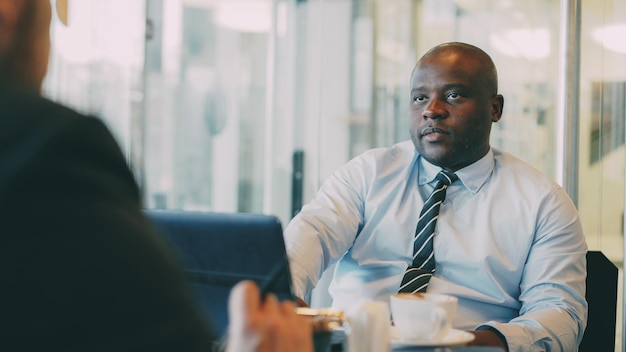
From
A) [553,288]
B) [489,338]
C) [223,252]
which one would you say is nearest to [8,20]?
[223,252]

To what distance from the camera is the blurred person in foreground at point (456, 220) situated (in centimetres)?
183

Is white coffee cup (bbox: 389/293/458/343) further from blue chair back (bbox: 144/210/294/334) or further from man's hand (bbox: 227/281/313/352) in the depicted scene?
man's hand (bbox: 227/281/313/352)

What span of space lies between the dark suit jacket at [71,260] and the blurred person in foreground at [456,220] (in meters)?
1.25

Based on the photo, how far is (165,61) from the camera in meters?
4.70

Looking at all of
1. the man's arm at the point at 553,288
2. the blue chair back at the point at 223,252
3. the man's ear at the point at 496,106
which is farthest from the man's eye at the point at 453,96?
the blue chair back at the point at 223,252

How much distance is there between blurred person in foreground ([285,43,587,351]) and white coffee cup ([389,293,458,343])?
1.97ft

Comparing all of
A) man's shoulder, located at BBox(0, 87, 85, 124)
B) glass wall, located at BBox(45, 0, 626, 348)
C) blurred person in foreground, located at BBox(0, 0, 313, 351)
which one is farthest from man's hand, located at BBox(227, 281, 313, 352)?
glass wall, located at BBox(45, 0, 626, 348)

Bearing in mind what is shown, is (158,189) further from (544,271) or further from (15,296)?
(15,296)

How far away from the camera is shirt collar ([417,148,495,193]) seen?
201 centimetres

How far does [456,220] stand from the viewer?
1.96 meters

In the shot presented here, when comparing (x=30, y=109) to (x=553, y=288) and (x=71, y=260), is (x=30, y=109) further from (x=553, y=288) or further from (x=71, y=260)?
(x=553, y=288)

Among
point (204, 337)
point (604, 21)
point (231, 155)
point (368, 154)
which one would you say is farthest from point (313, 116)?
point (204, 337)

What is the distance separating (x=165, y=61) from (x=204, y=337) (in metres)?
4.36

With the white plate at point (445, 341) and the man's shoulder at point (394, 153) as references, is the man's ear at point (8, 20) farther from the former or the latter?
the man's shoulder at point (394, 153)
